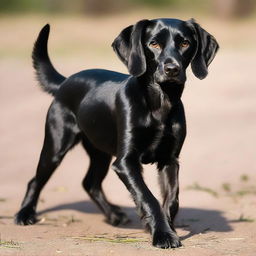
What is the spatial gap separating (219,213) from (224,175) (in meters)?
2.09

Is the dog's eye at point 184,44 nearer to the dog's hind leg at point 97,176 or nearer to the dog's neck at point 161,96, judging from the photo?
the dog's neck at point 161,96

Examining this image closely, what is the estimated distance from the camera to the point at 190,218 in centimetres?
695

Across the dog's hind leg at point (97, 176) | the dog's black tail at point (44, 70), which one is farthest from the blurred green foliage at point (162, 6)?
the dog's hind leg at point (97, 176)

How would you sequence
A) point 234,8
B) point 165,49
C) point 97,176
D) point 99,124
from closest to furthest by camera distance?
1. point 165,49
2. point 99,124
3. point 97,176
4. point 234,8

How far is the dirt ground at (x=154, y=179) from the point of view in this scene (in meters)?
5.37

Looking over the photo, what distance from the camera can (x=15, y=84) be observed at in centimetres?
1600

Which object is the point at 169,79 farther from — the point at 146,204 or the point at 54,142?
the point at 54,142

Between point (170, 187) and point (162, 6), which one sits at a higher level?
point (162, 6)

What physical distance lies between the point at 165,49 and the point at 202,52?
51cm

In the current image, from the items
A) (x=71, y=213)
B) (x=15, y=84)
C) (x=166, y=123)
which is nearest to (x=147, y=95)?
(x=166, y=123)

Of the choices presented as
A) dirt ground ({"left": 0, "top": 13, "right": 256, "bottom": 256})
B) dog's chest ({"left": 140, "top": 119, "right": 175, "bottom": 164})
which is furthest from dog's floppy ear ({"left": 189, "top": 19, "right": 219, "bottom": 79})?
dirt ground ({"left": 0, "top": 13, "right": 256, "bottom": 256})

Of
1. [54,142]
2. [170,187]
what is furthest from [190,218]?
[54,142]

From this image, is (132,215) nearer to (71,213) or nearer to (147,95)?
(71,213)

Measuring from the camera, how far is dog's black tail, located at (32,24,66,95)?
739cm
